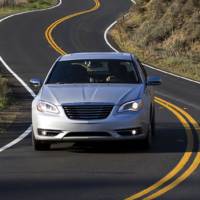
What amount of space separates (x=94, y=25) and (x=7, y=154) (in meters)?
42.1

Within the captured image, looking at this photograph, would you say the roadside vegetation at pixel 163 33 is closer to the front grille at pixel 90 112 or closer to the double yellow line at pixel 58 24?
the double yellow line at pixel 58 24

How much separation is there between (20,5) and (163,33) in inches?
912

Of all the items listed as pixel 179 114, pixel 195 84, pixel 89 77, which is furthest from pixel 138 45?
pixel 89 77

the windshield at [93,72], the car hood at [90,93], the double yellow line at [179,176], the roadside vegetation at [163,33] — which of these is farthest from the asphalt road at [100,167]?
the roadside vegetation at [163,33]

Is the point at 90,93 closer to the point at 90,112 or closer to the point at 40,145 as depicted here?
the point at 90,112

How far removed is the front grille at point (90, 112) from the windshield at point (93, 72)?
1.47m

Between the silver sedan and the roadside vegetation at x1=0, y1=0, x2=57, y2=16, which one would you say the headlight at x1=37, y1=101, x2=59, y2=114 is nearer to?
the silver sedan

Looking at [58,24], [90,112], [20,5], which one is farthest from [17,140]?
[20,5]

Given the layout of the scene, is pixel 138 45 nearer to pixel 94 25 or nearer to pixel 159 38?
pixel 159 38

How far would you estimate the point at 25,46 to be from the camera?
149 ft

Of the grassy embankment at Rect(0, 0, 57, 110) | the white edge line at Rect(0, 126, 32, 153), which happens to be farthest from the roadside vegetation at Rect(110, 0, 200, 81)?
the white edge line at Rect(0, 126, 32, 153)

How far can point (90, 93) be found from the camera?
44.7ft

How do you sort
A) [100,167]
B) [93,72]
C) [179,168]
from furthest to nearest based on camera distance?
[93,72]
[100,167]
[179,168]

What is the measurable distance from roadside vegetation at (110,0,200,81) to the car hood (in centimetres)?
2392
